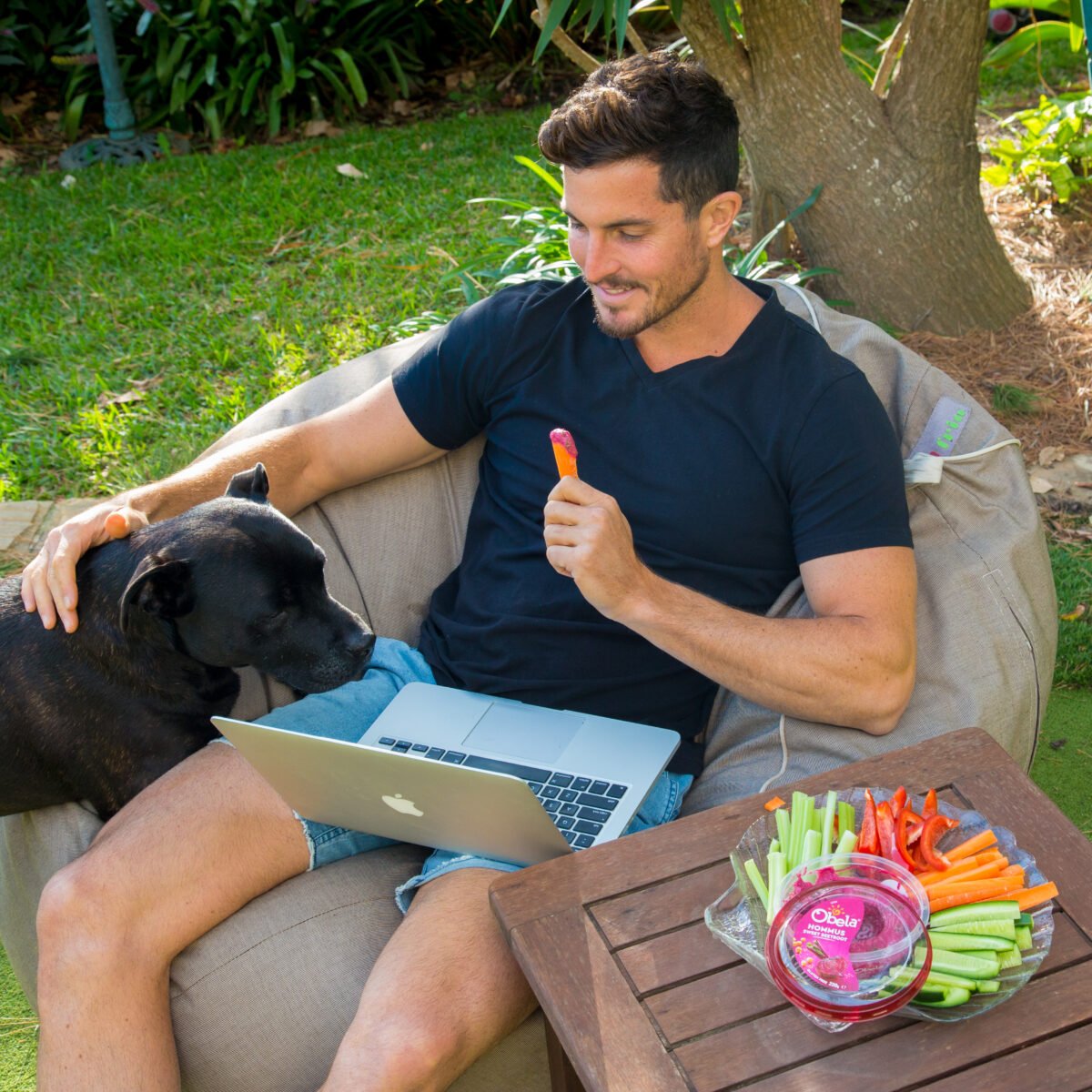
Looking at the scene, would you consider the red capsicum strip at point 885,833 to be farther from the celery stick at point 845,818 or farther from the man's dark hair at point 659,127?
the man's dark hair at point 659,127

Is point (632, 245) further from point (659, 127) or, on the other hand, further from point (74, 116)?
point (74, 116)

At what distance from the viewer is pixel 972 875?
1.78 m

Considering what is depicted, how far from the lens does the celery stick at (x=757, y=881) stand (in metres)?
1.81

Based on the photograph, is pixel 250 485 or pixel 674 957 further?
pixel 250 485

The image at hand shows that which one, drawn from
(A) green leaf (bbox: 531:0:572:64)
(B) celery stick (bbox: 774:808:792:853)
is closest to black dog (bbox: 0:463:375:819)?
(B) celery stick (bbox: 774:808:792:853)

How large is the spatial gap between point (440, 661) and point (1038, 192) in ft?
12.8

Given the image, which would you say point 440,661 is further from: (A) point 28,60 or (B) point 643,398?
(A) point 28,60

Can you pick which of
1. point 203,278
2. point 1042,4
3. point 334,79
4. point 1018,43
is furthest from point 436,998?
point 334,79

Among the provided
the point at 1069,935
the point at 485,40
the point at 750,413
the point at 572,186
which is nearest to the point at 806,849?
the point at 1069,935

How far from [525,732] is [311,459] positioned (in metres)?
0.87

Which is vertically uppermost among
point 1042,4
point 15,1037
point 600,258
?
point 600,258

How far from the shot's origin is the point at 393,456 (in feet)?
9.87

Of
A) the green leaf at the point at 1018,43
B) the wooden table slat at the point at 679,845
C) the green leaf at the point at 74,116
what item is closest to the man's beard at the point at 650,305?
the wooden table slat at the point at 679,845

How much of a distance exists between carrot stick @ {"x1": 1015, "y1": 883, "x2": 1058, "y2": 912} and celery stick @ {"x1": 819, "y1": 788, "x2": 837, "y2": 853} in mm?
263
